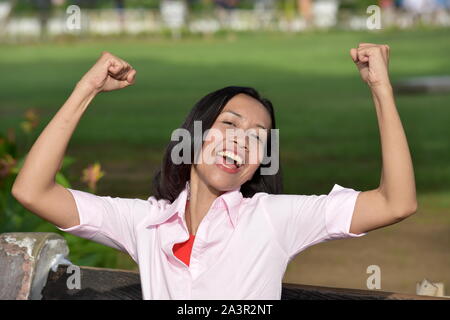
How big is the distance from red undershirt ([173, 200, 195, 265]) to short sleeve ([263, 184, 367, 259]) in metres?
0.20

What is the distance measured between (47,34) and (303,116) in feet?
72.4

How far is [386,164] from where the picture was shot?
2256mm

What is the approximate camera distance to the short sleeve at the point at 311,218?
7.55 ft

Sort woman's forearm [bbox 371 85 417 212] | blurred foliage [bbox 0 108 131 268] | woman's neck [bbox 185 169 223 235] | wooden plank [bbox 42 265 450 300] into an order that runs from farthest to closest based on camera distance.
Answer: blurred foliage [bbox 0 108 131 268], wooden plank [bbox 42 265 450 300], woman's neck [bbox 185 169 223 235], woman's forearm [bbox 371 85 417 212]

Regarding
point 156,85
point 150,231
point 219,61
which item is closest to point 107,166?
point 150,231

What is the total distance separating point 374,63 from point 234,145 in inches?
14.8

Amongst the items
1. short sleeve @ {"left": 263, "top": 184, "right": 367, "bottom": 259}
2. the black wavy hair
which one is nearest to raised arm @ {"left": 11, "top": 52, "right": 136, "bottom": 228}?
the black wavy hair

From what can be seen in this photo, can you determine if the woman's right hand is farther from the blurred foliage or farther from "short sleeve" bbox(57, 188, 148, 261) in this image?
the blurred foliage

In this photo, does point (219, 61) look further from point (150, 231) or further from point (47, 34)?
point (150, 231)

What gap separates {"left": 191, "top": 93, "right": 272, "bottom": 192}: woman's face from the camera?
7.95ft

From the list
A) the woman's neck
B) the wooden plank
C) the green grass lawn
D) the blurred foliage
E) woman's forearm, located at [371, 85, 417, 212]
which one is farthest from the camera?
the green grass lawn

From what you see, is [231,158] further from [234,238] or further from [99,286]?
[99,286]

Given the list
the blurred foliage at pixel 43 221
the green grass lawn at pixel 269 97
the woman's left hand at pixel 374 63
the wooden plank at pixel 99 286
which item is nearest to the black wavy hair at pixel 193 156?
the wooden plank at pixel 99 286

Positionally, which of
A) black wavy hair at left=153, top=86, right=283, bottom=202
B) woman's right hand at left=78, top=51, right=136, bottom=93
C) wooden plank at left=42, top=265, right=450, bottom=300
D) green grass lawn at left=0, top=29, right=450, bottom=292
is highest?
woman's right hand at left=78, top=51, right=136, bottom=93
